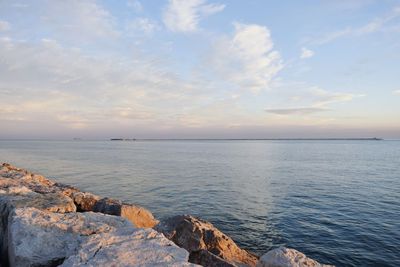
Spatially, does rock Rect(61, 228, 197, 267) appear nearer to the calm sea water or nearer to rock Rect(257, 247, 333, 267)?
rock Rect(257, 247, 333, 267)

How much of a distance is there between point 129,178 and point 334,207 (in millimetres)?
24065

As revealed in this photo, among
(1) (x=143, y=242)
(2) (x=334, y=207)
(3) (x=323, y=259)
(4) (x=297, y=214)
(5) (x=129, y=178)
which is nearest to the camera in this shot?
(1) (x=143, y=242)

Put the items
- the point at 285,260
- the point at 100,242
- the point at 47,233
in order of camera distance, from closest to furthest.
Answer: the point at 100,242 → the point at 47,233 → the point at 285,260

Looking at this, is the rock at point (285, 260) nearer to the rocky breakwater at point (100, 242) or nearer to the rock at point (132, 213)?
the rocky breakwater at point (100, 242)

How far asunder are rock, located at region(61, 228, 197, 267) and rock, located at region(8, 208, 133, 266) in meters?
0.60

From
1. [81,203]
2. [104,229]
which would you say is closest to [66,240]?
[104,229]

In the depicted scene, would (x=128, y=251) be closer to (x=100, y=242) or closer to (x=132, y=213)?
(x=100, y=242)

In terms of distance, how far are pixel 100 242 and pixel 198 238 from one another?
4622 mm

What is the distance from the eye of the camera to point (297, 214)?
21641 mm

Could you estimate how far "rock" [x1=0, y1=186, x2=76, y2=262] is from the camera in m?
9.21

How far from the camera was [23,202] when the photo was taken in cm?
1009

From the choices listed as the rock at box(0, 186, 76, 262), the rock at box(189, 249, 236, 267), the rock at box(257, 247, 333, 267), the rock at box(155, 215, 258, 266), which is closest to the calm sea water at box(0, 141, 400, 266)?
the rock at box(155, 215, 258, 266)

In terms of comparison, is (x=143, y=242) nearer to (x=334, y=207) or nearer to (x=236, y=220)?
(x=236, y=220)

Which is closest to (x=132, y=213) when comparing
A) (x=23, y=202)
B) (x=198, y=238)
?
(x=198, y=238)
